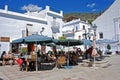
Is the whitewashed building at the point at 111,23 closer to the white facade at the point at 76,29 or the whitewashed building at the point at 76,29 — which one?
the white facade at the point at 76,29

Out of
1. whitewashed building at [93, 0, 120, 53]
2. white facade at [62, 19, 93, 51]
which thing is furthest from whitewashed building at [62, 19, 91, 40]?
whitewashed building at [93, 0, 120, 53]

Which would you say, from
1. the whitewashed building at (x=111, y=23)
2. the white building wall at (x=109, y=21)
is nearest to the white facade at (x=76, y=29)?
the whitewashed building at (x=111, y=23)

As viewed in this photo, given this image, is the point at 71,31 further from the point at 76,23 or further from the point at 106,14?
the point at 106,14

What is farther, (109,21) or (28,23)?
(109,21)

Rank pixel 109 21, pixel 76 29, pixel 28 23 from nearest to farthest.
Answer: pixel 28 23 < pixel 109 21 < pixel 76 29

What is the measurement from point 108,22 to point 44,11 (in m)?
14.7

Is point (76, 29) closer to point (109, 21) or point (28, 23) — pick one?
point (109, 21)

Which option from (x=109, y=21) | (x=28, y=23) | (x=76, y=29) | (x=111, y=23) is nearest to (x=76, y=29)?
(x=76, y=29)

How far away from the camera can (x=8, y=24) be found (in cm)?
2772

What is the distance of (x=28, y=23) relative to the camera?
100 ft

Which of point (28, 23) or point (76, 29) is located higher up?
point (76, 29)

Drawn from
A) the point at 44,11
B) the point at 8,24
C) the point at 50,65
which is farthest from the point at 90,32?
the point at 50,65

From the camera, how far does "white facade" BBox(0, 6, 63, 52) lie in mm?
27406

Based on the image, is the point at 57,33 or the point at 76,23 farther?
the point at 76,23
